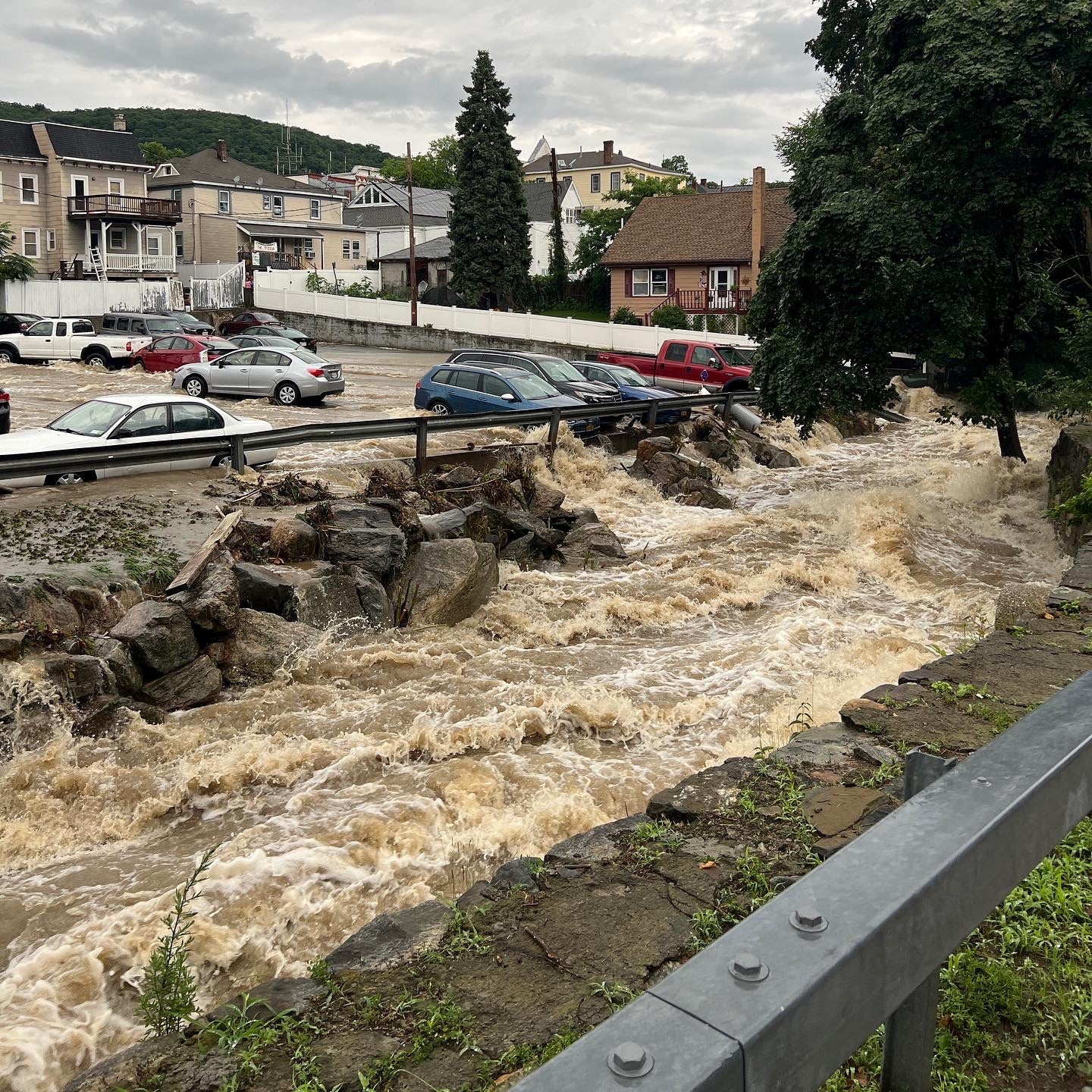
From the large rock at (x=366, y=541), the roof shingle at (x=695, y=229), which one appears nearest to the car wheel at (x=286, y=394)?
the large rock at (x=366, y=541)

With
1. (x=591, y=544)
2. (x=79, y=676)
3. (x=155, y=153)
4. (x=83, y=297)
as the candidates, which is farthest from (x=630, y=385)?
(x=155, y=153)

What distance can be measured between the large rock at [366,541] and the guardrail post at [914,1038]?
11.7 m

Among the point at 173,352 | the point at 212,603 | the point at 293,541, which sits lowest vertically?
the point at 212,603

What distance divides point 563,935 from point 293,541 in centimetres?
997

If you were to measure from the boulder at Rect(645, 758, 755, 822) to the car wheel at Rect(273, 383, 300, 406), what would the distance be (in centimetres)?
2429

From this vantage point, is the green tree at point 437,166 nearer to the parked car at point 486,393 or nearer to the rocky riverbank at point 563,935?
the parked car at point 486,393

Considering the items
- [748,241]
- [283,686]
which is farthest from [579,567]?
[748,241]

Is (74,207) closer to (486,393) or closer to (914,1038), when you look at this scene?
(486,393)

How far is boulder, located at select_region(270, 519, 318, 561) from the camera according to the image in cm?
→ 1371

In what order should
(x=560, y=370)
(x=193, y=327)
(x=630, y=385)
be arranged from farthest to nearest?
(x=193, y=327) < (x=630, y=385) < (x=560, y=370)

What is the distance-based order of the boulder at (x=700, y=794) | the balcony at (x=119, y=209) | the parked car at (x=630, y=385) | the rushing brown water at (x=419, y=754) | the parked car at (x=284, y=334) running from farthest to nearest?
the balcony at (x=119, y=209) < the parked car at (x=284, y=334) < the parked car at (x=630, y=385) < the rushing brown water at (x=419, y=754) < the boulder at (x=700, y=794)

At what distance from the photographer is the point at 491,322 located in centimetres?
5188

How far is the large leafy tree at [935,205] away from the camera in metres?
17.8

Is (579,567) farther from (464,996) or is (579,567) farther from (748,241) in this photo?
(748,241)
